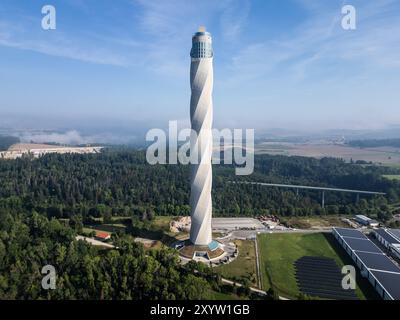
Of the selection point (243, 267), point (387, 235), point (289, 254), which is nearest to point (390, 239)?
point (387, 235)

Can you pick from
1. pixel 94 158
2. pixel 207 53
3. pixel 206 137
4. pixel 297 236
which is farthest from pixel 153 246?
pixel 94 158

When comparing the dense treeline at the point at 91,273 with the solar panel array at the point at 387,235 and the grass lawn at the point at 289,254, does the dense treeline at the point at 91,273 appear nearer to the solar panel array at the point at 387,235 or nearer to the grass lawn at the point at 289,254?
the grass lawn at the point at 289,254

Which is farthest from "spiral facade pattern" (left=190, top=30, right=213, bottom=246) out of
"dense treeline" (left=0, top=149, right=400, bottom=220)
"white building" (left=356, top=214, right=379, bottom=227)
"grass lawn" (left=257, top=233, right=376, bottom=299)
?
"white building" (left=356, top=214, right=379, bottom=227)

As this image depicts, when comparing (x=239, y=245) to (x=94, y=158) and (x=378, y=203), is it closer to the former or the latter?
(x=378, y=203)

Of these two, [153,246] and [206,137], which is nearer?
[206,137]

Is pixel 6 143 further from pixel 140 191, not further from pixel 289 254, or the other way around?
pixel 289 254
